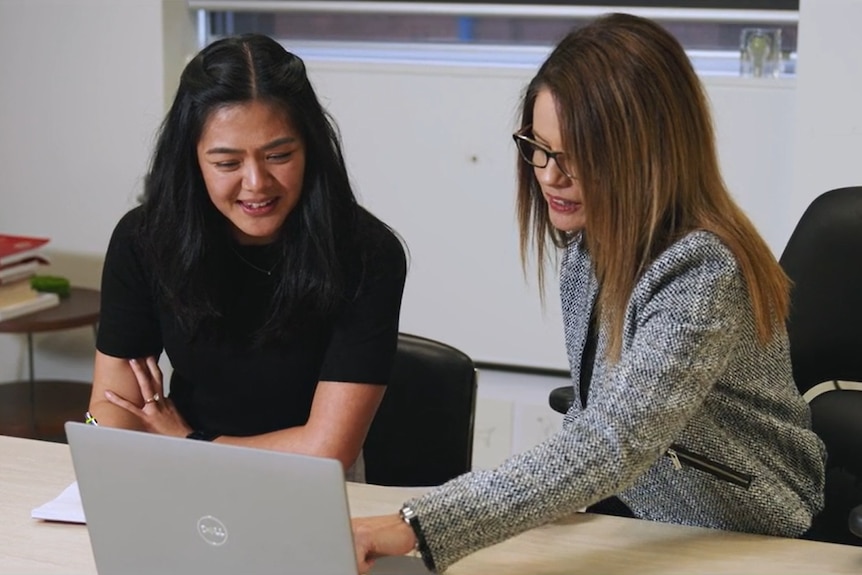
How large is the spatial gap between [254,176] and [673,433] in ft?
2.34

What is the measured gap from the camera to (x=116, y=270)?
1.96m

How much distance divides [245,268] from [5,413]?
4.85ft

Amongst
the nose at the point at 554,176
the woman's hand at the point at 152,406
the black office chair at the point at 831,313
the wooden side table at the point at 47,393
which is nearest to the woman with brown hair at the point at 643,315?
the nose at the point at 554,176

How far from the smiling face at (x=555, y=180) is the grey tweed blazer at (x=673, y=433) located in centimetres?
13

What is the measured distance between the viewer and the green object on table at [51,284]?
3234 millimetres

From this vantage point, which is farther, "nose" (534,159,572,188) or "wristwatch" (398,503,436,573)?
"nose" (534,159,572,188)

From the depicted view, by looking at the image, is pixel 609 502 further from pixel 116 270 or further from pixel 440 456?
pixel 116 270

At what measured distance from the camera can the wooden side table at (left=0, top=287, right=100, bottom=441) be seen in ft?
9.90

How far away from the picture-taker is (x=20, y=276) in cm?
326

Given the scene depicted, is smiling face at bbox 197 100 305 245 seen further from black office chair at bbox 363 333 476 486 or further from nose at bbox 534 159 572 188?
nose at bbox 534 159 572 188

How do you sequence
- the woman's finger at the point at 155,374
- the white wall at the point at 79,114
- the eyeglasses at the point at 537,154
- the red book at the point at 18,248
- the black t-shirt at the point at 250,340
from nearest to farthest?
the eyeglasses at the point at 537,154 < the black t-shirt at the point at 250,340 < the woman's finger at the point at 155,374 < the red book at the point at 18,248 < the white wall at the point at 79,114

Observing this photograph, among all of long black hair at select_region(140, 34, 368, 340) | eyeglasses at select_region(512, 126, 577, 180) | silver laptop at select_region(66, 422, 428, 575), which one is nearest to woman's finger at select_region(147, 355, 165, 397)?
long black hair at select_region(140, 34, 368, 340)

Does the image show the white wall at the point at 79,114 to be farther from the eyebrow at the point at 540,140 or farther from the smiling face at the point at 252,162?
the eyebrow at the point at 540,140

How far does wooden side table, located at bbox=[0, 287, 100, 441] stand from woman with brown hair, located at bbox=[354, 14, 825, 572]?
6.08 ft
